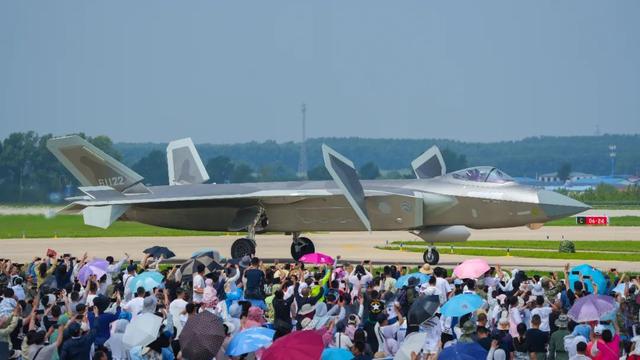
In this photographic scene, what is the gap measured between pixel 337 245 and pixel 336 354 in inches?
1307

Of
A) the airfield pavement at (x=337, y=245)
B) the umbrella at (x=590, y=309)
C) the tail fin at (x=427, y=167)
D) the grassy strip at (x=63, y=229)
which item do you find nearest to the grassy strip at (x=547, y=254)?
the airfield pavement at (x=337, y=245)

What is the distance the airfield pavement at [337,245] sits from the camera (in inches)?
1425

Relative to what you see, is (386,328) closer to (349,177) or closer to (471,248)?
(349,177)

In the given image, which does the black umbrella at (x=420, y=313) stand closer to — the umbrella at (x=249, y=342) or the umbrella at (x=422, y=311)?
the umbrella at (x=422, y=311)

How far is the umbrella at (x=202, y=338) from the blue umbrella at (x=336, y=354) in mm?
1399

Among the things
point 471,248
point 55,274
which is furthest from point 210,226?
point 55,274

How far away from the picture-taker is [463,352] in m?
12.0

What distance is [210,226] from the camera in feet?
123

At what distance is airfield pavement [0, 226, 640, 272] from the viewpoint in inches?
1425

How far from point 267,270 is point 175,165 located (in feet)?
68.3

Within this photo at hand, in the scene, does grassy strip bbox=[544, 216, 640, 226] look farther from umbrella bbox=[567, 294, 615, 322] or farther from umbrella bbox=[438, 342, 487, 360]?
umbrella bbox=[438, 342, 487, 360]

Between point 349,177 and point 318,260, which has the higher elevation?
point 349,177

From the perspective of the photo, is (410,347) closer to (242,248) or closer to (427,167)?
(242,248)

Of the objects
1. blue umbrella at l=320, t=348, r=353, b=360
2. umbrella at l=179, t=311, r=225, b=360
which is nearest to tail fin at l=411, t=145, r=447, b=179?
umbrella at l=179, t=311, r=225, b=360
